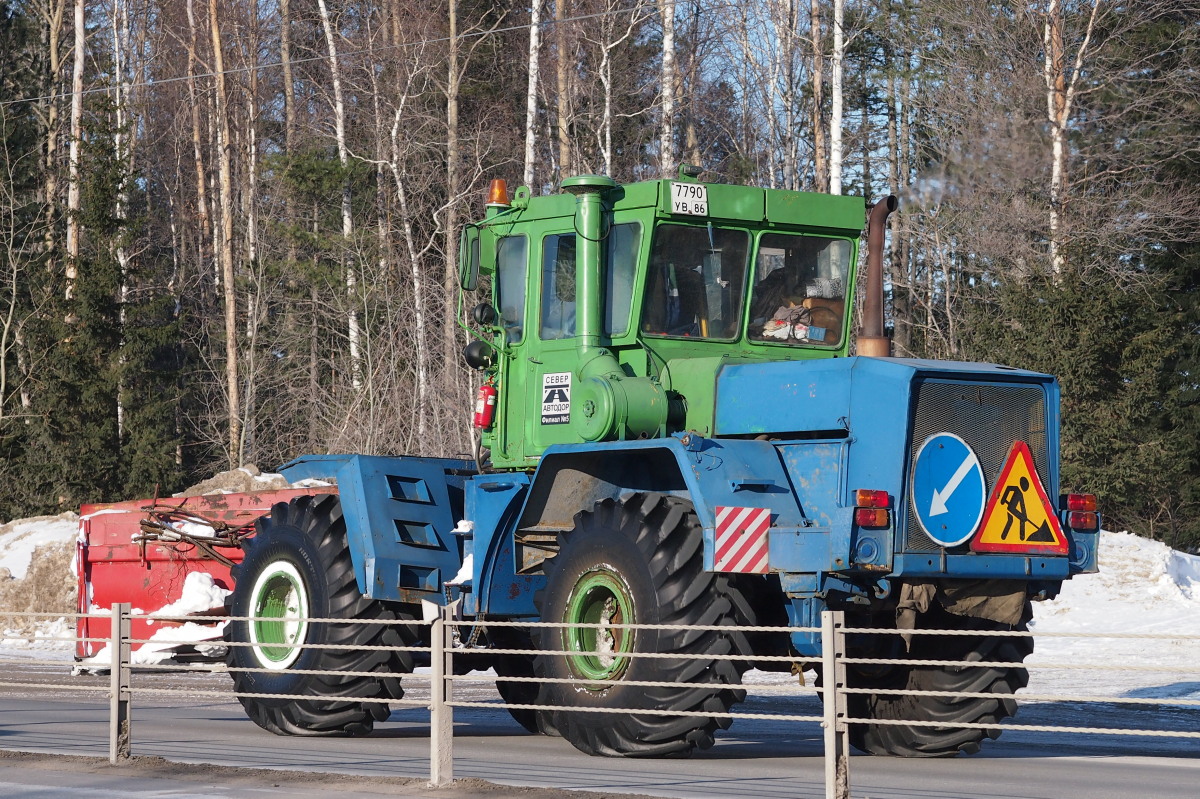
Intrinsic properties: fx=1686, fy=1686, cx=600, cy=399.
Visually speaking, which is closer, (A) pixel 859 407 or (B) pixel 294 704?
(A) pixel 859 407

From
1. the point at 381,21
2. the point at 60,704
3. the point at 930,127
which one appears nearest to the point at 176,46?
the point at 381,21

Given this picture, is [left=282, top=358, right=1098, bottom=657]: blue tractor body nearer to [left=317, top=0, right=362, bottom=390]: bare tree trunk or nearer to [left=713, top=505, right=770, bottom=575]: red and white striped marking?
[left=713, top=505, right=770, bottom=575]: red and white striped marking

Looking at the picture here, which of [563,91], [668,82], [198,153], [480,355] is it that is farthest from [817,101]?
[480,355]

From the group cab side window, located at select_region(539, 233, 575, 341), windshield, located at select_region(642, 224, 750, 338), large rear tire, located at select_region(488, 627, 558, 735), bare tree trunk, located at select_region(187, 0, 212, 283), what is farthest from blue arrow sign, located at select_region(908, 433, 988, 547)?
bare tree trunk, located at select_region(187, 0, 212, 283)

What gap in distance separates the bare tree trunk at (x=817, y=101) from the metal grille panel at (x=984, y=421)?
29.0 metres

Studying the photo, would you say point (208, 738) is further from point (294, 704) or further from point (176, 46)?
point (176, 46)

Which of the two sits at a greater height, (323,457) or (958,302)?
(958,302)

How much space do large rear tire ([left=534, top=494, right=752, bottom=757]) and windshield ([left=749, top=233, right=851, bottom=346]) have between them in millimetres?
2106

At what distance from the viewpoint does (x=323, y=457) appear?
13.6 metres

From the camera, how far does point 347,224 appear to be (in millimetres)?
42281

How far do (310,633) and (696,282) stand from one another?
159 inches

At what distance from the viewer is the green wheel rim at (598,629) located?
432 inches

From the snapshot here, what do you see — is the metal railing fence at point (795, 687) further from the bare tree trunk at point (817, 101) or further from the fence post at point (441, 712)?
the bare tree trunk at point (817, 101)

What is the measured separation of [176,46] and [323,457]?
139 feet
